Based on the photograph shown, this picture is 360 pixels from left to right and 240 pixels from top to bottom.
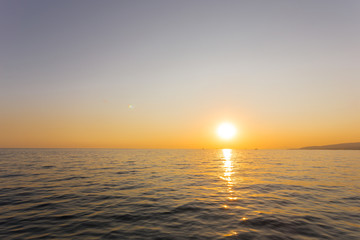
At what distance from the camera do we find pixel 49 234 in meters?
7.96

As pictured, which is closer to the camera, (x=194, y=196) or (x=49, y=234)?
(x=49, y=234)

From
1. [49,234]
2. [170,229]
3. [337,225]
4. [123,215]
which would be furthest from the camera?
[123,215]

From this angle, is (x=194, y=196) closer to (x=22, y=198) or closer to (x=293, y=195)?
(x=293, y=195)

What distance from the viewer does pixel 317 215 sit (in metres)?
10.8

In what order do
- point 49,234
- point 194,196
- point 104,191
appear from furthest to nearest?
point 104,191
point 194,196
point 49,234

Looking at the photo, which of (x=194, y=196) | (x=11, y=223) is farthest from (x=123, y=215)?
(x=194, y=196)

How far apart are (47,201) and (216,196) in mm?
12706

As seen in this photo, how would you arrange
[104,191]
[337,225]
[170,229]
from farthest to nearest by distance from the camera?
[104,191] → [337,225] → [170,229]

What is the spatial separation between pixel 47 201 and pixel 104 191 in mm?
4166

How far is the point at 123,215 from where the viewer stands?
10.4 m

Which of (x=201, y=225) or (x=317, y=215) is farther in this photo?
(x=317, y=215)

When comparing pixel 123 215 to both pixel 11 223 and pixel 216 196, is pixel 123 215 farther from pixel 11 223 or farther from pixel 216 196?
pixel 216 196

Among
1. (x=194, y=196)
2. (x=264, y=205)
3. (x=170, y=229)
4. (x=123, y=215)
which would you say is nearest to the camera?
(x=170, y=229)

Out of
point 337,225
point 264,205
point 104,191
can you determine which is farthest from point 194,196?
point 337,225
